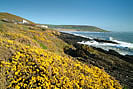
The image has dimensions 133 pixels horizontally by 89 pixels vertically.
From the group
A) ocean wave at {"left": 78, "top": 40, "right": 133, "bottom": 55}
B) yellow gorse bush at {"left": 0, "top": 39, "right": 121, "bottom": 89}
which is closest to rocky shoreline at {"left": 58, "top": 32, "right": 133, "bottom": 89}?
yellow gorse bush at {"left": 0, "top": 39, "right": 121, "bottom": 89}

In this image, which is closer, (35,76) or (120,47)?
(35,76)

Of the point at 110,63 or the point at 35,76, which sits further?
the point at 110,63

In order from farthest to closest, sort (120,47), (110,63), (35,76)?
(120,47) → (110,63) → (35,76)

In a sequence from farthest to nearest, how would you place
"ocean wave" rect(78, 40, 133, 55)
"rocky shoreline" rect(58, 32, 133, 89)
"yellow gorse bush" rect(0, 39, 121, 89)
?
"ocean wave" rect(78, 40, 133, 55), "rocky shoreline" rect(58, 32, 133, 89), "yellow gorse bush" rect(0, 39, 121, 89)

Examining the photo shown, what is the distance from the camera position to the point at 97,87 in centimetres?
590

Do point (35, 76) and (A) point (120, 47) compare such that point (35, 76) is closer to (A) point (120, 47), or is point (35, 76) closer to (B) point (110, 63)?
(B) point (110, 63)

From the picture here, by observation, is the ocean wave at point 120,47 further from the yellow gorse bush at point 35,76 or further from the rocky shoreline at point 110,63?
the yellow gorse bush at point 35,76

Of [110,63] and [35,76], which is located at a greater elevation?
[35,76]

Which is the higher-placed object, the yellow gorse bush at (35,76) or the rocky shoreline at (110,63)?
the yellow gorse bush at (35,76)

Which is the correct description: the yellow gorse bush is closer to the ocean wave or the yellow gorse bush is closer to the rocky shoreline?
the rocky shoreline

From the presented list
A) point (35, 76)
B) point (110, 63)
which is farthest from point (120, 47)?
point (35, 76)

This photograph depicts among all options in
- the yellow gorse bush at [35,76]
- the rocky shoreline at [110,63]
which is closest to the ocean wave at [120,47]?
the rocky shoreline at [110,63]

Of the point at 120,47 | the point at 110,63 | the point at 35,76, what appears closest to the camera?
the point at 35,76

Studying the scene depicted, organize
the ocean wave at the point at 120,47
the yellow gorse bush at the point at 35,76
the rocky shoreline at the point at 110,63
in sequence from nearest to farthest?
the yellow gorse bush at the point at 35,76
the rocky shoreline at the point at 110,63
the ocean wave at the point at 120,47
